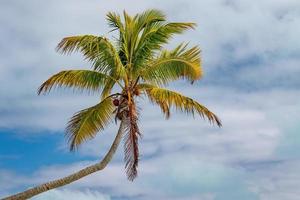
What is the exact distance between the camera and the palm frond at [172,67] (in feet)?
163

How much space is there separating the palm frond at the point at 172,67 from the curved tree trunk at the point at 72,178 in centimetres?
297

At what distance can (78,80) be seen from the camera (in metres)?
49.0

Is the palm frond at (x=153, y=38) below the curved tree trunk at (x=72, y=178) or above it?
above

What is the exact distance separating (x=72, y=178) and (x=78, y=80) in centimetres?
421

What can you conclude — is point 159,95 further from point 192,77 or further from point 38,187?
point 38,187

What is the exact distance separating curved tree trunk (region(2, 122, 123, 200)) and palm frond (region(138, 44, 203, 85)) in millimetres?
2965

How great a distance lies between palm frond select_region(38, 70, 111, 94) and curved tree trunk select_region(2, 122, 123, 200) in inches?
94.9

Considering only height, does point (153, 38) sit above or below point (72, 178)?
above

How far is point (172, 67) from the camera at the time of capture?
50.0m

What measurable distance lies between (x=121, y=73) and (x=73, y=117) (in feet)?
9.65

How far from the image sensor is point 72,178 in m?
48.3

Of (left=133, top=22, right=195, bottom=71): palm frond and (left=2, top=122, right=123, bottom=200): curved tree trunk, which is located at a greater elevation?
(left=133, top=22, right=195, bottom=71): palm frond

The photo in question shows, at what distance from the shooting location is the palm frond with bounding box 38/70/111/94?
1914 inches

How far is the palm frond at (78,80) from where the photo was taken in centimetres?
4862
